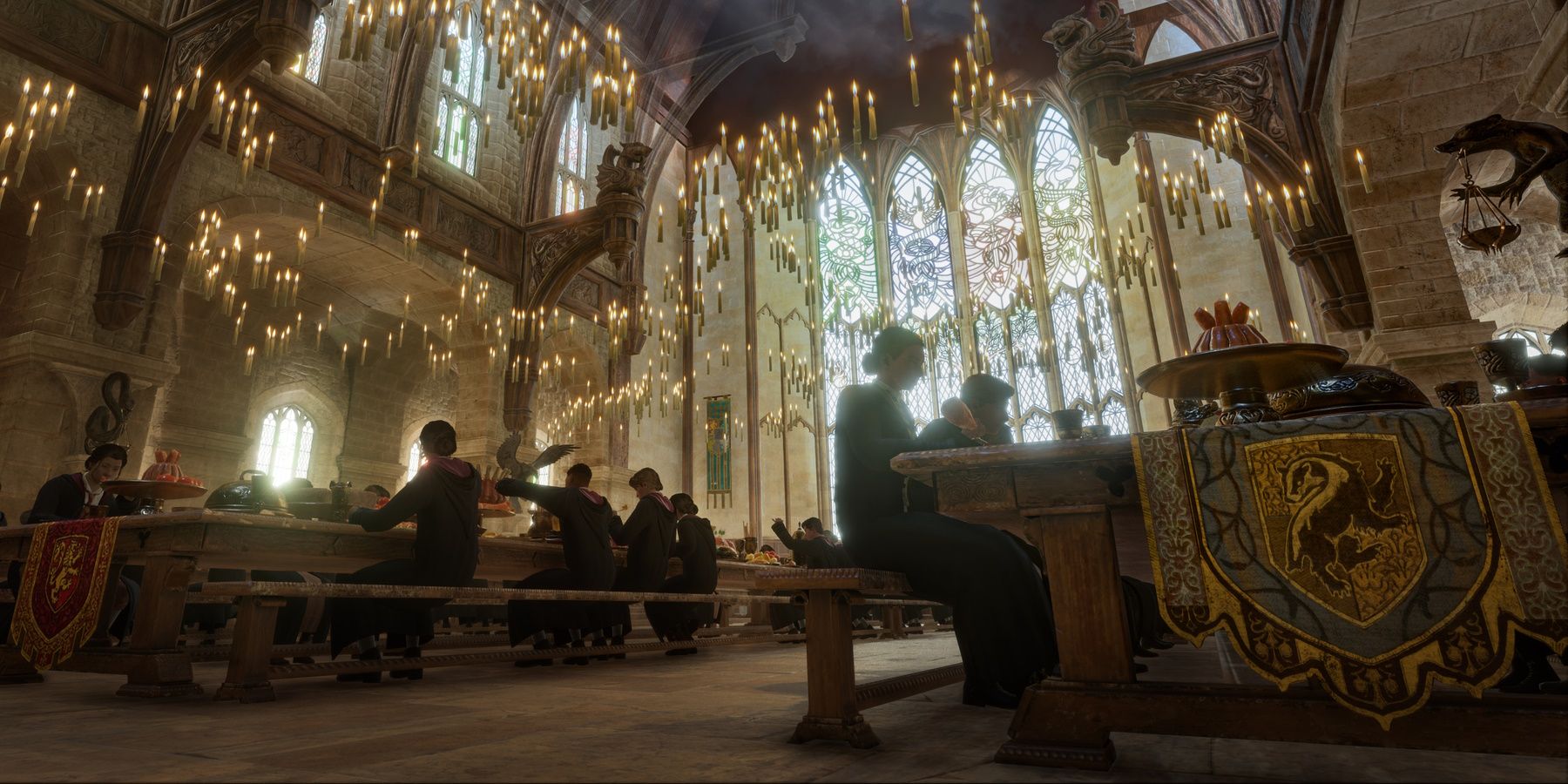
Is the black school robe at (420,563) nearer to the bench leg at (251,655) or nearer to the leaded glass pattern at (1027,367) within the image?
the bench leg at (251,655)

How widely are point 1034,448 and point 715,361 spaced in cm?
1559

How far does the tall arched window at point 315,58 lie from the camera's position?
966 centimetres

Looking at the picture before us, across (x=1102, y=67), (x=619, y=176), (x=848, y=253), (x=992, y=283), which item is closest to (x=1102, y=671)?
(x=1102, y=67)

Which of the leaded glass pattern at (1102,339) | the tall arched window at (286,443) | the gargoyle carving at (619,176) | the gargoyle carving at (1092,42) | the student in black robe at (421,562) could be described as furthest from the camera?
the leaded glass pattern at (1102,339)

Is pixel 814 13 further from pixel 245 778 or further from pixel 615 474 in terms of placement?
pixel 245 778

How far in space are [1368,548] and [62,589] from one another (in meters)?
4.70

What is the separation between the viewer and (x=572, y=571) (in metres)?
4.51

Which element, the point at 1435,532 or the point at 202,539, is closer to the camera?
the point at 1435,532

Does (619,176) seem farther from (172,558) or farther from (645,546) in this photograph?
(172,558)

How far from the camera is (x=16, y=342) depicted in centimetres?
662

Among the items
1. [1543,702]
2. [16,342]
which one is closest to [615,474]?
[16,342]

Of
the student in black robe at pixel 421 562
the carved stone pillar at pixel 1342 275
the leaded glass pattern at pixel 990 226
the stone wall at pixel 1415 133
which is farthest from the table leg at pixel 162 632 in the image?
the leaded glass pattern at pixel 990 226

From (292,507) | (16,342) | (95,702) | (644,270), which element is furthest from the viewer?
(644,270)

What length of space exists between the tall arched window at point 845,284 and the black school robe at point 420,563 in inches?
489
